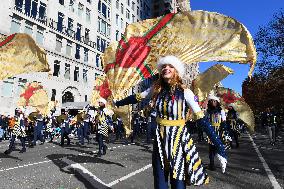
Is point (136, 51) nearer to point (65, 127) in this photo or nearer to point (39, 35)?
point (65, 127)

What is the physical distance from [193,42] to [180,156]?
345 centimetres

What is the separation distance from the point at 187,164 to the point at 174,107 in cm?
65

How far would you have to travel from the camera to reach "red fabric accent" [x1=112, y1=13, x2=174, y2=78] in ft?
22.5

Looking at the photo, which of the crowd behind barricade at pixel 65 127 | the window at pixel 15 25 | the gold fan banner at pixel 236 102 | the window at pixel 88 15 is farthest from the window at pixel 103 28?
the gold fan banner at pixel 236 102

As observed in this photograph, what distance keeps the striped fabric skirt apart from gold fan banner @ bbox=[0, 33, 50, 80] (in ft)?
15.9

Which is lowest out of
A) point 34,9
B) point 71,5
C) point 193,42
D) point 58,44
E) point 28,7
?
point 193,42

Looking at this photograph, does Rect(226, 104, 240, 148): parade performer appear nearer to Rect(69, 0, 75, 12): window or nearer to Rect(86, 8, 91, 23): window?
Rect(69, 0, 75, 12): window

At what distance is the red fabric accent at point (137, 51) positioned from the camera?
685cm

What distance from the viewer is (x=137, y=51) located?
6957 millimetres

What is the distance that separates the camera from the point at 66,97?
133 ft

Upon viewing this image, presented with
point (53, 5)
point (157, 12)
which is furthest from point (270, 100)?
point (157, 12)

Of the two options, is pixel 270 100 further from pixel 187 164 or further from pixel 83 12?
pixel 187 164

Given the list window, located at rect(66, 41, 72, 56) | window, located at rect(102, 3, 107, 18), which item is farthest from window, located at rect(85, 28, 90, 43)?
window, located at rect(102, 3, 107, 18)

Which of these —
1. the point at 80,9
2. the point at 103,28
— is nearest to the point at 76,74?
the point at 80,9
